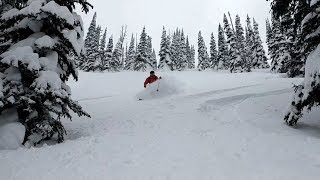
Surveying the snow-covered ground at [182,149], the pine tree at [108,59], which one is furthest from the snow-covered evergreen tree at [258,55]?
the snow-covered ground at [182,149]

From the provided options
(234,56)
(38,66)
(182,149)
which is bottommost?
(182,149)

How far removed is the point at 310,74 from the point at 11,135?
27.3 feet

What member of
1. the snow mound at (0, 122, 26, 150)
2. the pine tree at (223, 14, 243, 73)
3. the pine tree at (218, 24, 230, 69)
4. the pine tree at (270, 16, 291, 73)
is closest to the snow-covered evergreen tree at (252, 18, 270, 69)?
the pine tree at (218, 24, 230, 69)

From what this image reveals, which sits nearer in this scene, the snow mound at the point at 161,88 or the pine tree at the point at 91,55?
the snow mound at the point at 161,88

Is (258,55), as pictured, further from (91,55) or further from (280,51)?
(91,55)

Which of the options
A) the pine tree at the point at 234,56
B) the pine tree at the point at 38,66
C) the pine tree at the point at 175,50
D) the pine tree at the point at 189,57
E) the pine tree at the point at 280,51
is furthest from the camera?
the pine tree at the point at 189,57

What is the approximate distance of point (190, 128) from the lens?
9594mm

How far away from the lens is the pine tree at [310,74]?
337 inches

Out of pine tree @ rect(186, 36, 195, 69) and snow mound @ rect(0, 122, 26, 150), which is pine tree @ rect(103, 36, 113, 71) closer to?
pine tree @ rect(186, 36, 195, 69)

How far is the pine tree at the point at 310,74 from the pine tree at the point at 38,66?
6.56 meters

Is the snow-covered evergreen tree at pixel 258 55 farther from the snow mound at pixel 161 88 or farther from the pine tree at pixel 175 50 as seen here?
the snow mound at pixel 161 88

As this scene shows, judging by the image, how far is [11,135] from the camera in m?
8.36

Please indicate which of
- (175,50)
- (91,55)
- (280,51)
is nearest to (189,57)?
(175,50)

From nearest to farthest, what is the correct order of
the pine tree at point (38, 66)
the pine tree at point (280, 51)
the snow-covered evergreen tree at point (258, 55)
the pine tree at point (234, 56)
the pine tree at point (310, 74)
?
the pine tree at point (310, 74) < the pine tree at point (38, 66) < the pine tree at point (280, 51) < the pine tree at point (234, 56) < the snow-covered evergreen tree at point (258, 55)
